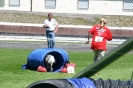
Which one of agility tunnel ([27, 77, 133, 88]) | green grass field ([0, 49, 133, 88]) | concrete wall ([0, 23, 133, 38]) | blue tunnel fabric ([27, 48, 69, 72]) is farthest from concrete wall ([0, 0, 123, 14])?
agility tunnel ([27, 77, 133, 88])

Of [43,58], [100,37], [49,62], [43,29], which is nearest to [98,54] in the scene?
[100,37]

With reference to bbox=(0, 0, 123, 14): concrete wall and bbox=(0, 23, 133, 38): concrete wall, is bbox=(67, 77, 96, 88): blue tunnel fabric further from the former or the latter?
bbox=(0, 0, 123, 14): concrete wall

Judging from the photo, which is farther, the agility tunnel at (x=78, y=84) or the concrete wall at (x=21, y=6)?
the concrete wall at (x=21, y=6)

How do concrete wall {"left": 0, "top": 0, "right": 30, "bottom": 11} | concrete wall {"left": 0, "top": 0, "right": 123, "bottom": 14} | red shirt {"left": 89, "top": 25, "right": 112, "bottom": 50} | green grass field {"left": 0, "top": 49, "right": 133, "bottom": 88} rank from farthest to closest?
1. concrete wall {"left": 0, "top": 0, "right": 30, "bottom": 11}
2. concrete wall {"left": 0, "top": 0, "right": 123, "bottom": 14}
3. red shirt {"left": 89, "top": 25, "right": 112, "bottom": 50}
4. green grass field {"left": 0, "top": 49, "right": 133, "bottom": 88}

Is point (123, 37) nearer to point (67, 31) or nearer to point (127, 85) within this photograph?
point (67, 31)

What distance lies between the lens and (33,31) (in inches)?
1753

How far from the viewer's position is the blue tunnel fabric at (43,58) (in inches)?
717

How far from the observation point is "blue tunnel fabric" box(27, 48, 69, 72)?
18219 mm

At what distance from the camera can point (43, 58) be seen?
717 inches

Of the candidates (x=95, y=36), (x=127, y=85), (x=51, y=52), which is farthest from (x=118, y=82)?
(x=51, y=52)

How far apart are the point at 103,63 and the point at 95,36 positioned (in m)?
9.12

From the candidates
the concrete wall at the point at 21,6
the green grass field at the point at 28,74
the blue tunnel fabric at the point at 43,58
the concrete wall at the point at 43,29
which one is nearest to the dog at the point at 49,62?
the blue tunnel fabric at the point at 43,58

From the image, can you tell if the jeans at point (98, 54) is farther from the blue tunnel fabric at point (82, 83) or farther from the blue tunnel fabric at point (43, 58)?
the blue tunnel fabric at point (82, 83)

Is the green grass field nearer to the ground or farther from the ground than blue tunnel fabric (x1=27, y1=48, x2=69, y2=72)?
nearer to the ground
